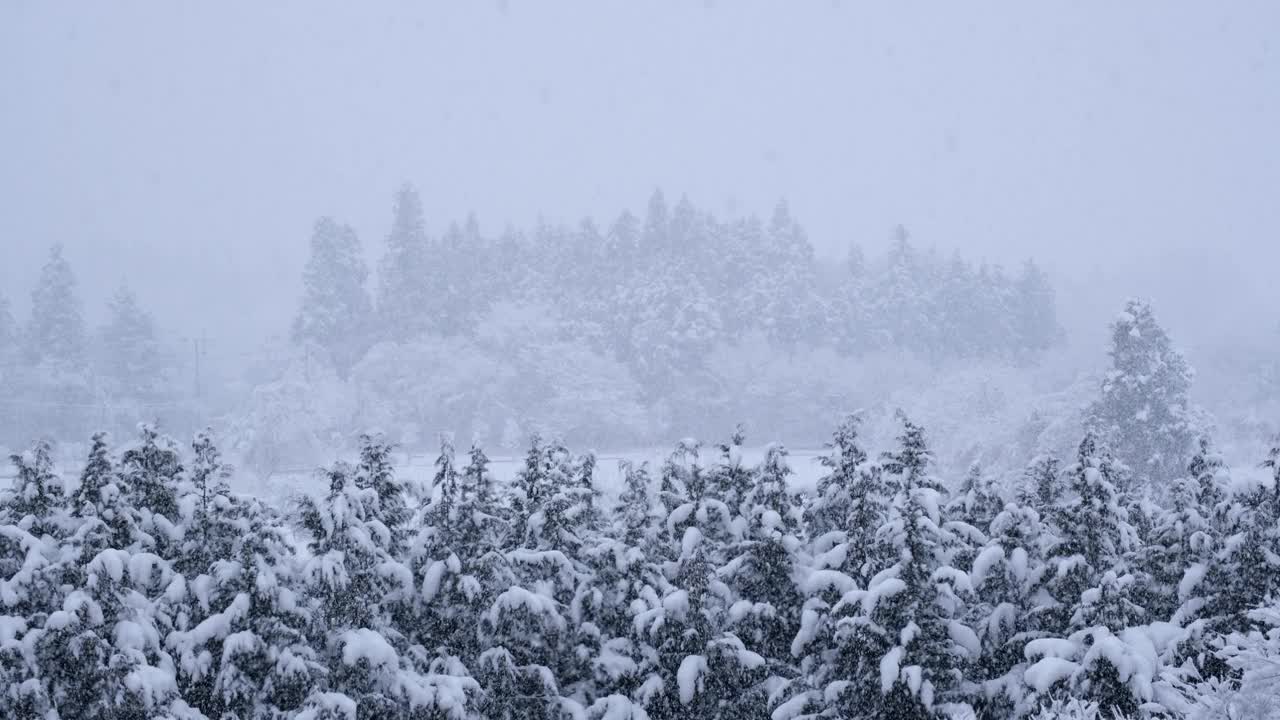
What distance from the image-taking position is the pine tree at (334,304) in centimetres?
6838

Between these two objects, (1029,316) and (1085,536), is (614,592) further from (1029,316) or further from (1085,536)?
(1029,316)

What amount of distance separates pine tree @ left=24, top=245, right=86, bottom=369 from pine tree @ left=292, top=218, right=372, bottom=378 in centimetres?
1454

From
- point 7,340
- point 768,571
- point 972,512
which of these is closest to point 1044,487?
point 972,512

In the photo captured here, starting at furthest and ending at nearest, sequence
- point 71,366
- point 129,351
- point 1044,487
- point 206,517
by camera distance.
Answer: point 129,351
point 71,366
point 1044,487
point 206,517

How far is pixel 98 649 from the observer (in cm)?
1181

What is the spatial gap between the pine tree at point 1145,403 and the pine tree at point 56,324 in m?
63.0

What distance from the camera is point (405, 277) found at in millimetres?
69750

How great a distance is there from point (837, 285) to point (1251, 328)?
41456mm

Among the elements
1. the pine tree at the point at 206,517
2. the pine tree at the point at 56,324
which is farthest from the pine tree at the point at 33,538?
the pine tree at the point at 56,324

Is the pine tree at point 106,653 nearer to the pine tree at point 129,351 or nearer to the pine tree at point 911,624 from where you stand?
the pine tree at point 911,624

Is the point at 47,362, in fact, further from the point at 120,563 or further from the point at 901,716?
the point at 901,716

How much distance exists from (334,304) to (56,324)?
18492 mm

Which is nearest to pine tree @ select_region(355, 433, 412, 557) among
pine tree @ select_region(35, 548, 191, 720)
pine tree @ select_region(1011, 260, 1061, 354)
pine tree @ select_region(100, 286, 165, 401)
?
pine tree @ select_region(35, 548, 191, 720)

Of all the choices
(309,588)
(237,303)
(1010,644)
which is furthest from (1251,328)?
(237,303)
